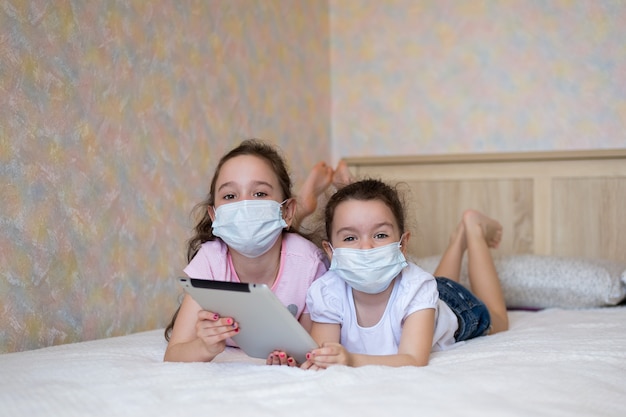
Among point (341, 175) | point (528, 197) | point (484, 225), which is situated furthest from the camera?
point (528, 197)

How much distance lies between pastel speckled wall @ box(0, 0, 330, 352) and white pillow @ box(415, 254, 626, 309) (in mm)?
1063

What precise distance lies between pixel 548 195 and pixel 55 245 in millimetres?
1932

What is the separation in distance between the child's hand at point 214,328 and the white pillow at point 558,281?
130 cm

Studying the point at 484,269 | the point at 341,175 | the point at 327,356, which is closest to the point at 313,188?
the point at 341,175

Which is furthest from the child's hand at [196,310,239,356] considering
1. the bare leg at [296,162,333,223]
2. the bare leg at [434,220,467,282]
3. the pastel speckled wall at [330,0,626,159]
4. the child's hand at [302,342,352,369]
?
the pastel speckled wall at [330,0,626,159]

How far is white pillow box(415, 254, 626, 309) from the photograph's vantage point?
252 cm

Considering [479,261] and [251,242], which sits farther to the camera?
[479,261]

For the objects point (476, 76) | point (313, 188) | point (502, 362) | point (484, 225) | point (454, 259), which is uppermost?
point (476, 76)

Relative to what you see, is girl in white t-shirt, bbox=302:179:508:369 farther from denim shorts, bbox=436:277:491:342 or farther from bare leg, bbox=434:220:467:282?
bare leg, bbox=434:220:467:282

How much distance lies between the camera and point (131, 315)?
2.38 meters

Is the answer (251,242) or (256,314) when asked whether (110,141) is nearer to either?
(251,242)

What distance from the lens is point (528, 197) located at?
309 cm

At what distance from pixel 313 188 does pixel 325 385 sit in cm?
131

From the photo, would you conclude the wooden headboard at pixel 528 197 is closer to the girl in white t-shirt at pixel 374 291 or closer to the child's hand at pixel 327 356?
the girl in white t-shirt at pixel 374 291
